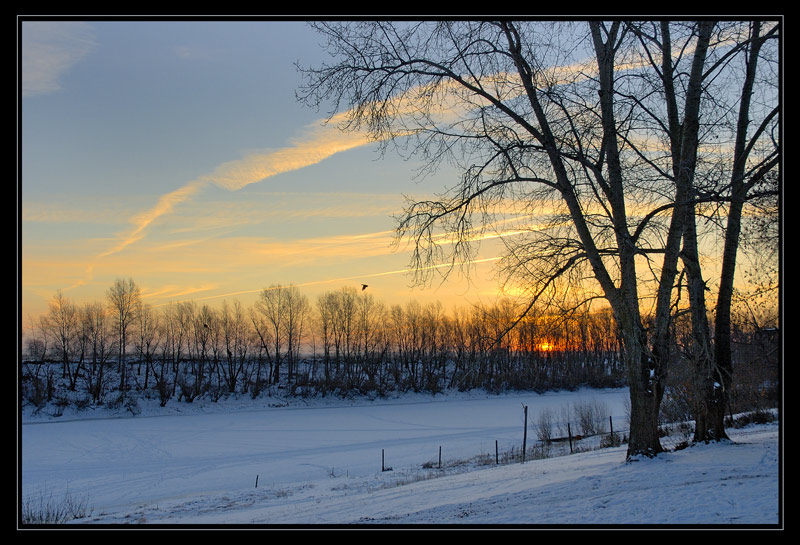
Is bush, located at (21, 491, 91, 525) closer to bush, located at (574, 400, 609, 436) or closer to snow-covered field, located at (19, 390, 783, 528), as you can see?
snow-covered field, located at (19, 390, 783, 528)

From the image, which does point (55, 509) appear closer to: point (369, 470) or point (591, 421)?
point (369, 470)

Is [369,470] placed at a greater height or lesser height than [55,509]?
lesser

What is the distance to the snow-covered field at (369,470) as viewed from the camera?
7.85 metres

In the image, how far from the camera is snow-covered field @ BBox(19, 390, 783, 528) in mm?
7848

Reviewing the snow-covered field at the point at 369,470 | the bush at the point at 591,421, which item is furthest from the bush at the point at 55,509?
the bush at the point at 591,421

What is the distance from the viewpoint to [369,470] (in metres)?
27.8

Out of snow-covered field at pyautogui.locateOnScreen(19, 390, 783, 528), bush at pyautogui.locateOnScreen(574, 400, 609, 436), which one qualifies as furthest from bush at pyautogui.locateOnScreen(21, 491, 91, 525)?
bush at pyautogui.locateOnScreen(574, 400, 609, 436)

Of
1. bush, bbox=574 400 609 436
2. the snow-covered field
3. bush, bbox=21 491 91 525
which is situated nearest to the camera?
the snow-covered field

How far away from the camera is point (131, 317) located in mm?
61531

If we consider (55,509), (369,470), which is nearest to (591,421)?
(369,470)

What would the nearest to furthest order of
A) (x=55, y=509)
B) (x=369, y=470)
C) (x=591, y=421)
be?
(x=55, y=509)
(x=369, y=470)
(x=591, y=421)

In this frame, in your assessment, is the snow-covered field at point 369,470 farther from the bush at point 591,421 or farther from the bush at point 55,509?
the bush at point 591,421
